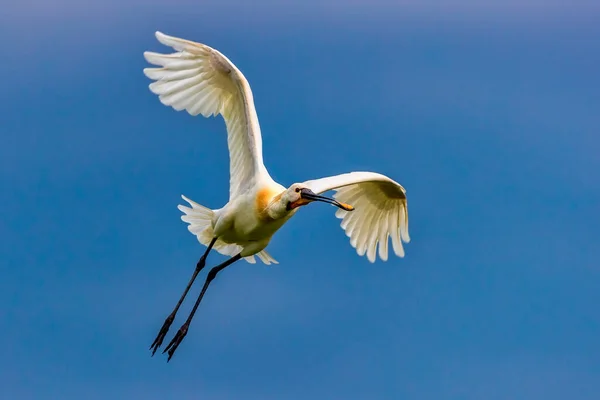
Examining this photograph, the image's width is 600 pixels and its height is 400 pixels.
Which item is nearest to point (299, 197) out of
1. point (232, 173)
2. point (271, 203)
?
point (271, 203)

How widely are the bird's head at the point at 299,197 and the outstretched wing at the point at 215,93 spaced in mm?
856

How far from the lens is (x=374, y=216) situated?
80.7ft

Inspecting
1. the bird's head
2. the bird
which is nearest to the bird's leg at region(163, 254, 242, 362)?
the bird

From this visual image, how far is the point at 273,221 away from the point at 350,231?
3.16 m

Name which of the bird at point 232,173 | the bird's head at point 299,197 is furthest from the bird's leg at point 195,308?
the bird's head at point 299,197

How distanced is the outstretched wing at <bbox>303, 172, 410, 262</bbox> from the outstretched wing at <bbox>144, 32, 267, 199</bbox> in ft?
8.45

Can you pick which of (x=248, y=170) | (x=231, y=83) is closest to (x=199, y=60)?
(x=231, y=83)

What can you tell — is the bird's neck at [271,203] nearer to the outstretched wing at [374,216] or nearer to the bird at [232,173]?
the bird at [232,173]

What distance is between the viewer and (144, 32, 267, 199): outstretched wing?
21734mm

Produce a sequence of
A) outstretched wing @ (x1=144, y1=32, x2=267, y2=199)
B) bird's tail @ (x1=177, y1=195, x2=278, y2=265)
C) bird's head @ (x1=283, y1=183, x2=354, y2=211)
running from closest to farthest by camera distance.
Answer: bird's head @ (x1=283, y1=183, x2=354, y2=211) → outstretched wing @ (x1=144, y1=32, x2=267, y2=199) → bird's tail @ (x1=177, y1=195, x2=278, y2=265)

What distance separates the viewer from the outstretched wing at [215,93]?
2173cm

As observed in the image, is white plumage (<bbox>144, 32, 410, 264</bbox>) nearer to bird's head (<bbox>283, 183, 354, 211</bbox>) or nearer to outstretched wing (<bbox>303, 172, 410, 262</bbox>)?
bird's head (<bbox>283, 183, 354, 211</bbox>)

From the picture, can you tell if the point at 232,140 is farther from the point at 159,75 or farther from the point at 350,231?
the point at 350,231

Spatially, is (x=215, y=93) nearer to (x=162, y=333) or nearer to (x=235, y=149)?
(x=235, y=149)
